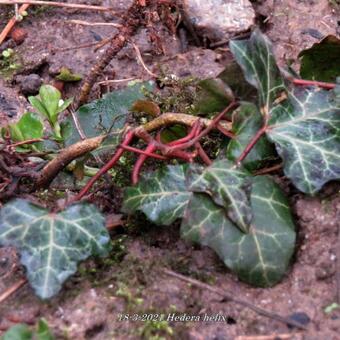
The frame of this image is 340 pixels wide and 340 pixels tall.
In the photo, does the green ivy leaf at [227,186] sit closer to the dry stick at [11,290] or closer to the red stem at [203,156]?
the red stem at [203,156]

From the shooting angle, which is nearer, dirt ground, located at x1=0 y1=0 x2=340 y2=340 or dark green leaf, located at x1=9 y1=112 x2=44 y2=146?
dirt ground, located at x1=0 y1=0 x2=340 y2=340

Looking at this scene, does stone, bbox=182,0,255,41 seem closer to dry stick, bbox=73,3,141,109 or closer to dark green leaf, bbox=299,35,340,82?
dry stick, bbox=73,3,141,109

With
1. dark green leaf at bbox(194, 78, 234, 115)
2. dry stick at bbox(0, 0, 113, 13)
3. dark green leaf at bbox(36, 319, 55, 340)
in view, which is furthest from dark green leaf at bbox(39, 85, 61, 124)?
dark green leaf at bbox(36, 319, 55, 340)

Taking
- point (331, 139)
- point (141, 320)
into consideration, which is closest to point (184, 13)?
point (331, 139)

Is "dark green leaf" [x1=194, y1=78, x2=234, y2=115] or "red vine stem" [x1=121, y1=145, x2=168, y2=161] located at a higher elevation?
"dark green leaf" [x1=194, y1=78, x2=234, y2=115]

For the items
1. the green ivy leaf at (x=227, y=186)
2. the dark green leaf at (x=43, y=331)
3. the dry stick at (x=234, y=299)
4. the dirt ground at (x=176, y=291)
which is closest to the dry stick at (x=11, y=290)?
the dirt ground at (x=176, y=291)

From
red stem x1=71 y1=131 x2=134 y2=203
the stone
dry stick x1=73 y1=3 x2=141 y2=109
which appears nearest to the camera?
red stem x1=71 y1=131 x2=134 y2=203
